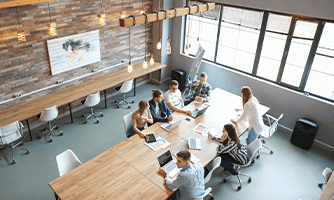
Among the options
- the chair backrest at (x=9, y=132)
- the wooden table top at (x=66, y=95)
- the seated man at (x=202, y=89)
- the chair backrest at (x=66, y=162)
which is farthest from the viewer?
the seated man at (x=202, y=89)

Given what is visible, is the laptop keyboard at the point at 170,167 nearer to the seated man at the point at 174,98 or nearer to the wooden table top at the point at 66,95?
the seated man at the point at 174,98

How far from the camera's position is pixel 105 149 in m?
5.78

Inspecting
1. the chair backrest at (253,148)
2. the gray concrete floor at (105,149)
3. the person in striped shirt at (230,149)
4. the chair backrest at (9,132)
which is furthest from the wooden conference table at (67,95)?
the chair backrest at (253,148)

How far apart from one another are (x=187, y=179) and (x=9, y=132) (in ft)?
12.7

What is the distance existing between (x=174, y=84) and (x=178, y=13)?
148 centimetres

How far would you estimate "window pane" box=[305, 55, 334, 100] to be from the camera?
19.4ft

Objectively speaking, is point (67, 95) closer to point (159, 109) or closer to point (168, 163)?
point (159, 109)

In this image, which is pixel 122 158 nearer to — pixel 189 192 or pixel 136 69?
pixel 189 192

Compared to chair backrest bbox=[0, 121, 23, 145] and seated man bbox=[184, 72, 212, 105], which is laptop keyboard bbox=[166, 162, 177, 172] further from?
chair backrest bbox=[0, 121, 23, 145]

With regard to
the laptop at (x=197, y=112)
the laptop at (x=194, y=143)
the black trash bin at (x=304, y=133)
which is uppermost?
the laptop at (x=197, y=112)

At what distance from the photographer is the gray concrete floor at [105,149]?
4773 mm

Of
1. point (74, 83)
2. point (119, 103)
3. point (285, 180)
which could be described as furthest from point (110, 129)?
point (285, 180)

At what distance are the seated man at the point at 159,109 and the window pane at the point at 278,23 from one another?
3457 mm

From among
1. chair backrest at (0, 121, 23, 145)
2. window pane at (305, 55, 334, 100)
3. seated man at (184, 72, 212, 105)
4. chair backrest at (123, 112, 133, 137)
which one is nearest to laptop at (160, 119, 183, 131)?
chair backrest at (123, 112, 133, 137)
